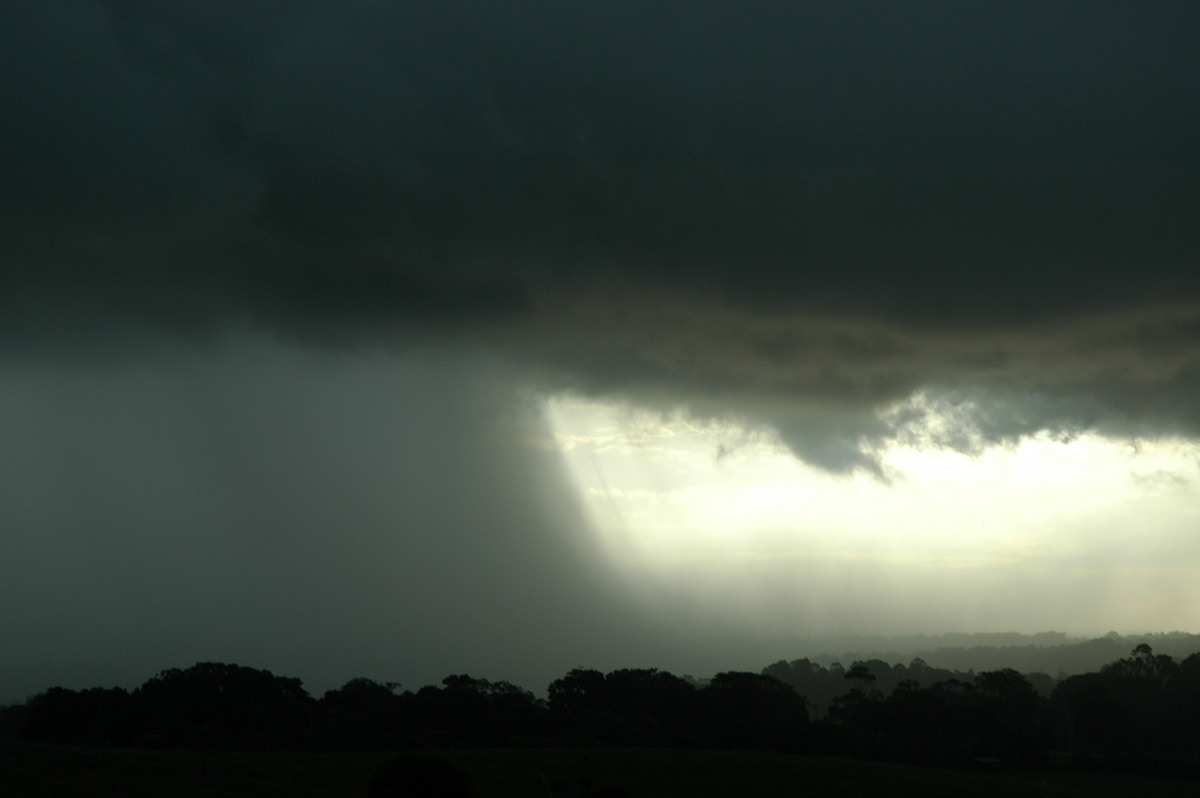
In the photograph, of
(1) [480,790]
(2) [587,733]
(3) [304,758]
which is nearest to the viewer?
(1) [480,790]

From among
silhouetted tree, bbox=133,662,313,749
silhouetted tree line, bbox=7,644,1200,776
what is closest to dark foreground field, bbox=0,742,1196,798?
silhouetted tree line, bbox=7,644,1200,776

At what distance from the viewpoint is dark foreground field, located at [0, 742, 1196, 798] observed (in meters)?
60.6

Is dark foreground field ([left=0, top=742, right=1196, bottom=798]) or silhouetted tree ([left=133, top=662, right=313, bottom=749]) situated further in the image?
silhouetted tree ([left=133, top=662, right=313, bottom=749])

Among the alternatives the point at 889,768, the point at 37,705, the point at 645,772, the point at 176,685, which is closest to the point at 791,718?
the point at 889,768

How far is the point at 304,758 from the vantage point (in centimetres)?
8106

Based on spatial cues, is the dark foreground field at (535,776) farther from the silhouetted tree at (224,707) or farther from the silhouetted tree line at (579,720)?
the silhouetted tree at (224,707)

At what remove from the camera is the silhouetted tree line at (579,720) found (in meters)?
110

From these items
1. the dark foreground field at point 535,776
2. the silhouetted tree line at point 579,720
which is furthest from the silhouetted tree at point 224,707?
the dark foreground field at point 535,776

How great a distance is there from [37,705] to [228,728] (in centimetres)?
2138

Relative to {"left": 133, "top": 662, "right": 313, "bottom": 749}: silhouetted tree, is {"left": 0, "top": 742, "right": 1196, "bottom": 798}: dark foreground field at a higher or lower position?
lower

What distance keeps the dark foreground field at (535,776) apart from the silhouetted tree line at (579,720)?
50.0 ft

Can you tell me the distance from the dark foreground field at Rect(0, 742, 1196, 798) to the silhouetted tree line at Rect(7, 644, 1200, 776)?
15242mm

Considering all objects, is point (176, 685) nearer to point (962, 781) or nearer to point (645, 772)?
point (645, 772)

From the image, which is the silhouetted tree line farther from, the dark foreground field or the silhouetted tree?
the dark foreground field
